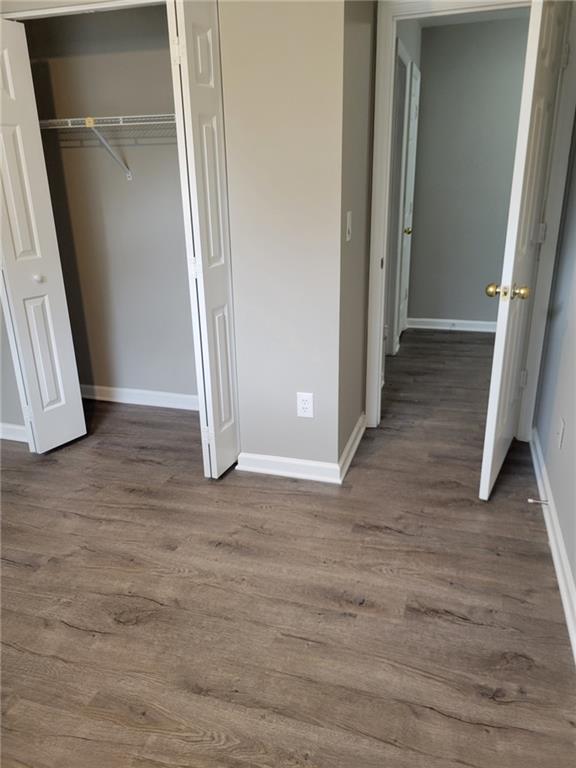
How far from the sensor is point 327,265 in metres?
2.51

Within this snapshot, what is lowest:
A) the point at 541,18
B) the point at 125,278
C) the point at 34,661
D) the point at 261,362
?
the point at 34,661

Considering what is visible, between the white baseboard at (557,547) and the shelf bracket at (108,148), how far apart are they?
2.73 m

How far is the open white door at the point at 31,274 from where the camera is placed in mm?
2738

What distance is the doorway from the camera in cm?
224

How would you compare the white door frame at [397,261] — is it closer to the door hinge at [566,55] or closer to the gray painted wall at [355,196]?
the gray painted wall at [355,196]

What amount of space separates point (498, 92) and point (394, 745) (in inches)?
193

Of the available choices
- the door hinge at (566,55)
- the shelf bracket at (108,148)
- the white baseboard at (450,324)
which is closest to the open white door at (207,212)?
the shelf bracket at (108,148)

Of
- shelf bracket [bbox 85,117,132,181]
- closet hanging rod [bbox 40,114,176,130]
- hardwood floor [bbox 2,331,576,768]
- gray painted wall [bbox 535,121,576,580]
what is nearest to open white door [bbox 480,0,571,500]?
gray painted wall [bbox 535,121,576,580]

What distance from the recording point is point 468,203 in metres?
→ 5.11

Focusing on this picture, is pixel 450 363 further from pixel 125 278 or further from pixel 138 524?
pixel 138 524

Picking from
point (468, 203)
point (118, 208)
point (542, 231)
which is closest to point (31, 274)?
point (118, 208)

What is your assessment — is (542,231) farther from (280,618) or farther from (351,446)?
(280,618)

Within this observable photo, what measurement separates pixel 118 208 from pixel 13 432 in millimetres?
1463

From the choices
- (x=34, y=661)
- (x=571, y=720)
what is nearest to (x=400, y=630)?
(x=571, y=720)
